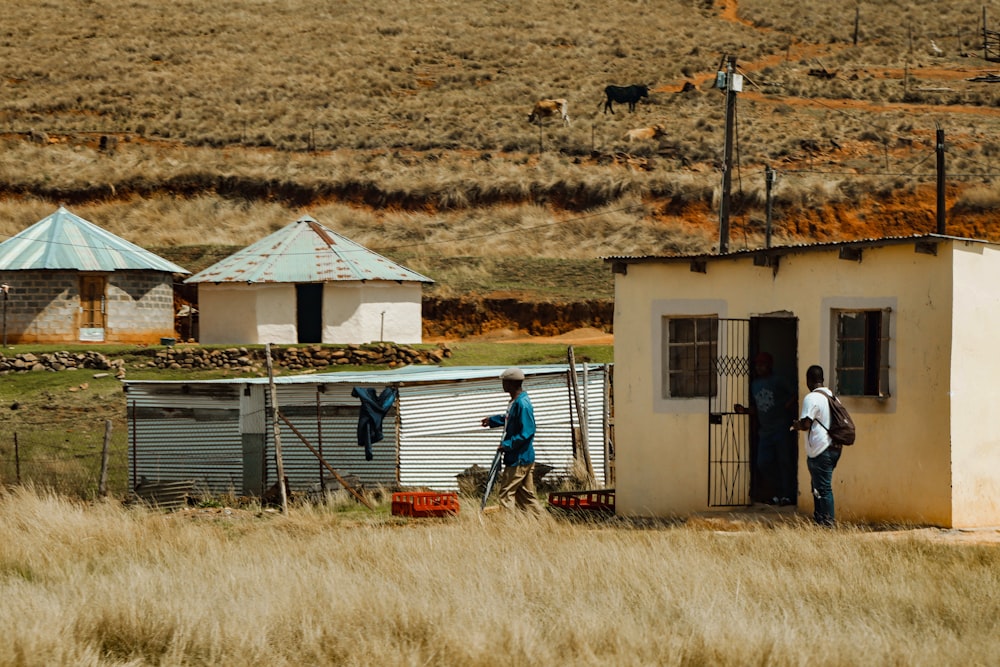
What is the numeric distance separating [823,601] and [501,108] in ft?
152

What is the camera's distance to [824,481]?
11898 mm

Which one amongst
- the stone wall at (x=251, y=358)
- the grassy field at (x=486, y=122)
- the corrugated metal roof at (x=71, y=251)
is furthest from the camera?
the grassy field at (x=486, y=122)

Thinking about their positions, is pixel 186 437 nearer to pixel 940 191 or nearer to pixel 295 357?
pixel 295 357

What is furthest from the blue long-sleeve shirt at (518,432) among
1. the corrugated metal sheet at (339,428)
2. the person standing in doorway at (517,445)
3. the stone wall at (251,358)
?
the stone wall at (251,358)

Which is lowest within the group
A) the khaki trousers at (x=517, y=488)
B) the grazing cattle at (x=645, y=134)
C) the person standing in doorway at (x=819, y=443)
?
the khaki trousers at (x=517, y=488)

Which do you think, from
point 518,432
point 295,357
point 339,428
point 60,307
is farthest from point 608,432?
point 60,307

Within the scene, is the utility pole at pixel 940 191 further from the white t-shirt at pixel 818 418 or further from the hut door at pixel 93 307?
the hut door at pixel 93 307

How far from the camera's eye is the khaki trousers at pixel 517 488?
42.4 ft

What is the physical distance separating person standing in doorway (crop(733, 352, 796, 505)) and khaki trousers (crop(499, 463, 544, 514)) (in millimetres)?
2379

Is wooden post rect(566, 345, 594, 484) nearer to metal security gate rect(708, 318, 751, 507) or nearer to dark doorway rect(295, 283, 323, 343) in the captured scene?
metal security gate rect(708, 318, 751, 507)

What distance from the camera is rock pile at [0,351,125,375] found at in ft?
93.6

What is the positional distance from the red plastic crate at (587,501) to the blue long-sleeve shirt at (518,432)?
2.36 meters

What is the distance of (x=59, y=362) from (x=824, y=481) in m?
20.8

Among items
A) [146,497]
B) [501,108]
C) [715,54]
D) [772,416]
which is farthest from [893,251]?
[715,54]
